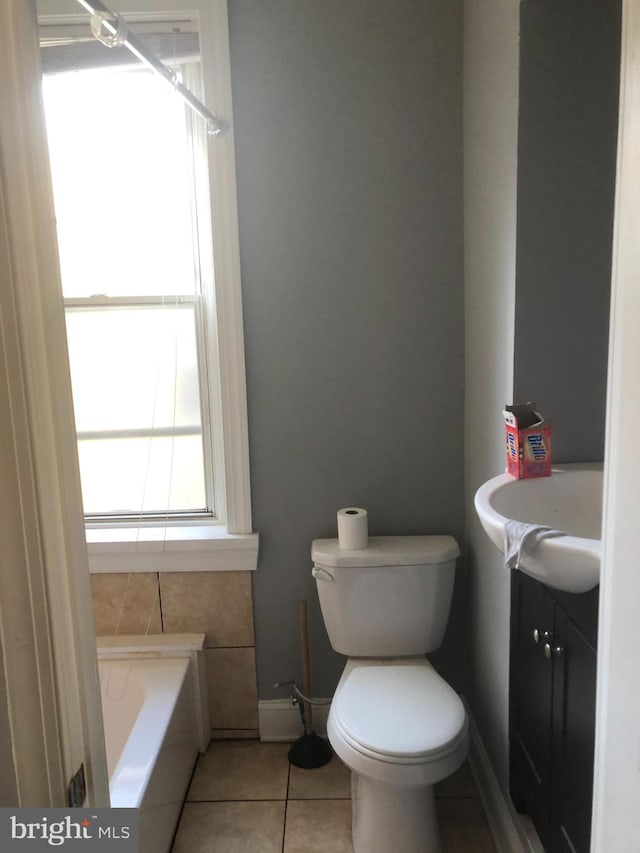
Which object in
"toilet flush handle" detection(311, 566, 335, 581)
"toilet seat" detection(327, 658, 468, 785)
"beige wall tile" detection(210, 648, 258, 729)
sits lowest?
"beige wall tile" detection(210, 648, 258, 729)

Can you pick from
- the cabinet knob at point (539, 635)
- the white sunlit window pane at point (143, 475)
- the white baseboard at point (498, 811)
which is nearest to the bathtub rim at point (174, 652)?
the white sunlit window pane at point (143, 475)

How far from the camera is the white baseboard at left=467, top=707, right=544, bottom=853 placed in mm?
1609

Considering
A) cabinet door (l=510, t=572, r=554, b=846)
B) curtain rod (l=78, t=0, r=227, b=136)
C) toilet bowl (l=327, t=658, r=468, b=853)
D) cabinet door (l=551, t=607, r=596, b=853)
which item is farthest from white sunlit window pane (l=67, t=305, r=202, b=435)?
cabinet door (l=551, t=607, r=596, b=853)

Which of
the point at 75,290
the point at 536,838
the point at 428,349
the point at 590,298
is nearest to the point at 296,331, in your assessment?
the point at 428,349

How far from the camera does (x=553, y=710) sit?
1.37 metres

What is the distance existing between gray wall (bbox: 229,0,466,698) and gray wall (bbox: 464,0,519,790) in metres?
0.08

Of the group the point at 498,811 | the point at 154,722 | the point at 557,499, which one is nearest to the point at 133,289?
the point at 154,722

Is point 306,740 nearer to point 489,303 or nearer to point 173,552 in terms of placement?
point 173,552

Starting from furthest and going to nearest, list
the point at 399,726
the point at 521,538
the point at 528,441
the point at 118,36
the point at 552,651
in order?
the point at 399,726
the point at 528,441
the point at 552,651
the point at 118,36
the point at 521,538

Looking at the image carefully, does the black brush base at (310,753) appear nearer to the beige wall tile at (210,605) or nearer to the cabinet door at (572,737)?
the beige wall tile at (210,605)

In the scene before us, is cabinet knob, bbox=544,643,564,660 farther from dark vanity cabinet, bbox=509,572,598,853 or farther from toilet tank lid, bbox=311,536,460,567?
toilet tank lid, bbox=311,536,460,567

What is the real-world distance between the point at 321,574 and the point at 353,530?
0.54ft

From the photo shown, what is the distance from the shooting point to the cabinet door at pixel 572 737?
1200 millimetres

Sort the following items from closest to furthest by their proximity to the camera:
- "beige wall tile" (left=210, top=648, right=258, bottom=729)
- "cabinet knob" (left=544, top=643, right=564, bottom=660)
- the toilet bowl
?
"cabinet knob" (left=544, top=643, right=564, bottom=660) < the toilet bowl < "beige wall tile" (left=210, top=648, right=258, bottom=729)
